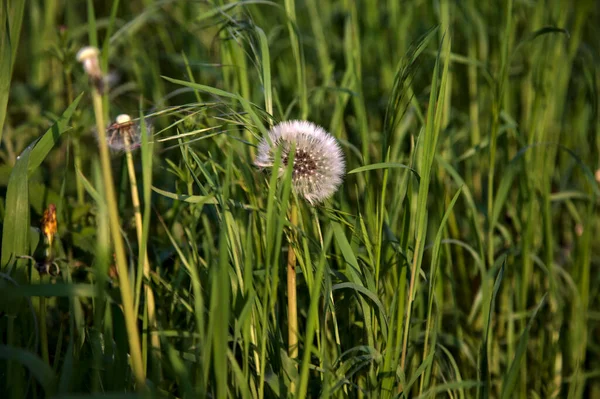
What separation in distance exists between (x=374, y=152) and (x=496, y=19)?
84 centimetres

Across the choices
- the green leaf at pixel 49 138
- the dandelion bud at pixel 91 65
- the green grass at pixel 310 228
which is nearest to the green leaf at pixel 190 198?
the green grass at pixel 310 228

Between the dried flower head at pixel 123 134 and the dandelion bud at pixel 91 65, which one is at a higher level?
the dried flower head at pixel 123 134

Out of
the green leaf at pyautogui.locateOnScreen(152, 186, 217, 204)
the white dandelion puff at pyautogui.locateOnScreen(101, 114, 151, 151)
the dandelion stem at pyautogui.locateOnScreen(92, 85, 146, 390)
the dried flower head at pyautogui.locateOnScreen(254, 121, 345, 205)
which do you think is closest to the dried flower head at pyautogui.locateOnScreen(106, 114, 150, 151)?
the white dandelion puff at pyautogui.locateOnScreen(101, 114, 151, 151)

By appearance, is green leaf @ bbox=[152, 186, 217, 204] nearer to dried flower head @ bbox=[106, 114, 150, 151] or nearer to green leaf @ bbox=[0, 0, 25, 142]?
dried flower head @ bbox=[106, 114, 150, 151]

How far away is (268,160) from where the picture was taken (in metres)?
1.11

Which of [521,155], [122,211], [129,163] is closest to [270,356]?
[129,163]

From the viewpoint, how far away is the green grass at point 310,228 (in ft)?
3.55

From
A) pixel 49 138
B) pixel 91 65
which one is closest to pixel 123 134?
pixel 49 138

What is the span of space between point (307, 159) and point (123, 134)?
0.38 m

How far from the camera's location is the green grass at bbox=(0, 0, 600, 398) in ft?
3.55

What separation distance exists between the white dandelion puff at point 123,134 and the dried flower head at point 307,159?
27cm

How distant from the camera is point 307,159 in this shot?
1.11 m

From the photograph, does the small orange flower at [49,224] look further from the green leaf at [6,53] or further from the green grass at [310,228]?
the green leaf at [6,53]

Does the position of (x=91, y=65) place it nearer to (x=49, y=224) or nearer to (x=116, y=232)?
(x=116, y=232)
